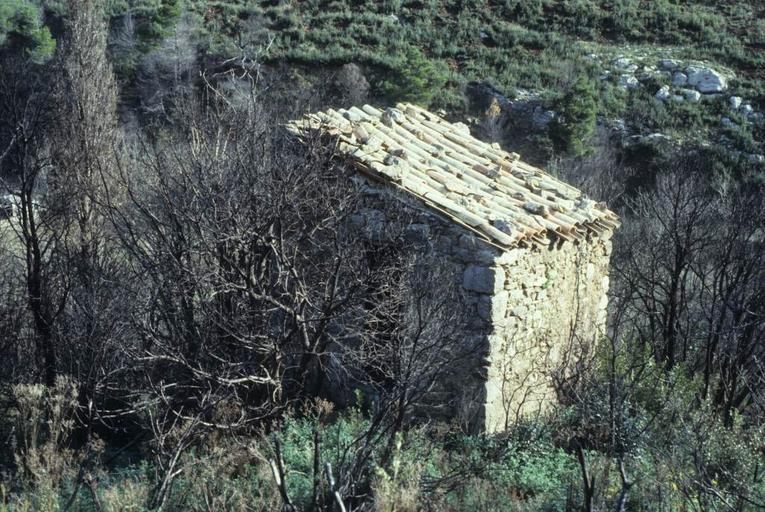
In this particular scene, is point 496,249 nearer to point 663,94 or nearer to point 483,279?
point 483,279

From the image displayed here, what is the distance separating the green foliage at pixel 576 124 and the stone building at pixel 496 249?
1296 cm

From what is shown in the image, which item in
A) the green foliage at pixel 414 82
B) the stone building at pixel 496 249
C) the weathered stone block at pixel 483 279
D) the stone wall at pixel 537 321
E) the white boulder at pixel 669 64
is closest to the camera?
the weathered stone block at pixel 483 279

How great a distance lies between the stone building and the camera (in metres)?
8.02

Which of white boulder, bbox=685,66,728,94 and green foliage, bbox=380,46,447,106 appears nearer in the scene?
green foliage, bbox=380,46,447,106

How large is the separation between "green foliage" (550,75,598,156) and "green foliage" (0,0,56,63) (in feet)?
54.4

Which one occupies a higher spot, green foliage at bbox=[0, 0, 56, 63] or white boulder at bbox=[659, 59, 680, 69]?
green foliage at bbox=[0, 0, 56, 63]

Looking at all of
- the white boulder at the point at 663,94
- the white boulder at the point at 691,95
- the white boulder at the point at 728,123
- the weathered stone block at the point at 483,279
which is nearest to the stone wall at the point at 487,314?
the weathered stone block at the point at 483,279

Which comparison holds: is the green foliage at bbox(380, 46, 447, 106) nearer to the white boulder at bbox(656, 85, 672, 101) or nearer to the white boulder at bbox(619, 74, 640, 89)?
→ the white boulder at bbox(619, 74, 640, 89)

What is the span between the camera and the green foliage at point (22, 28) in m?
27.7

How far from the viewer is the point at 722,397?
1016 centimetres

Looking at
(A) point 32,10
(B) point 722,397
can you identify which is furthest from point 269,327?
(A) point 32,10

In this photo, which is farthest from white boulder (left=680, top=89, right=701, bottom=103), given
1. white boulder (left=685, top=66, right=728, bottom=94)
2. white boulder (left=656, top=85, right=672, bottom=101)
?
white boulder (left=656, top=85, right=672, bottom=101)

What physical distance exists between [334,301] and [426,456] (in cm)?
158

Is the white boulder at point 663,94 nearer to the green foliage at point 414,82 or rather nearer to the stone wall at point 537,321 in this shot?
the green foliage at point 414,82
